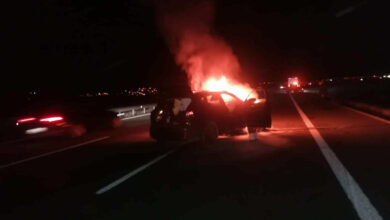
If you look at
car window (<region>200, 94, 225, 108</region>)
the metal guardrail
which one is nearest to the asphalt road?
car window (<region>200, 94, 225, 108</region>)

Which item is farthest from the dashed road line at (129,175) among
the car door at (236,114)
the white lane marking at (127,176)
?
the car door at (236,114)

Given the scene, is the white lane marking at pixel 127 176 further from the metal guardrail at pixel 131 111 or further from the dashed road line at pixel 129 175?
the metal guardrail at pixel 131 111

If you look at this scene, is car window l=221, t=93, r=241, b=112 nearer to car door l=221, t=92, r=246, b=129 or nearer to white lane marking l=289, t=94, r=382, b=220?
car door l=221, t=92, r=246, b=129

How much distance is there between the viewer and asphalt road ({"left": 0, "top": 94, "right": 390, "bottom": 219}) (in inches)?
277

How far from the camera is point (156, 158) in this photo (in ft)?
41.4

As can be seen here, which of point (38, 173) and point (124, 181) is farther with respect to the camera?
point (38, 173)

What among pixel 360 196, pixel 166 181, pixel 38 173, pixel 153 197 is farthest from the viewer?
pixel 38 173

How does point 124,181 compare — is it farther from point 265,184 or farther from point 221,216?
point 221,216

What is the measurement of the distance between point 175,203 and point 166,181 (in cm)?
189

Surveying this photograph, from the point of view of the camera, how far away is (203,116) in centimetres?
1473

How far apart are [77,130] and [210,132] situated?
23.9 feet

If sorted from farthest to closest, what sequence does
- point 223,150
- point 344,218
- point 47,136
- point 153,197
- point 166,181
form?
point 47,136 → point 223,150 → point 166,181 → point 153,197 → point 344,218

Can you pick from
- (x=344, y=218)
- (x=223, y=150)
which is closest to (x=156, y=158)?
(x=223, y=150)

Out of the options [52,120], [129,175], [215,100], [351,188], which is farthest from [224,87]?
[351,188]
